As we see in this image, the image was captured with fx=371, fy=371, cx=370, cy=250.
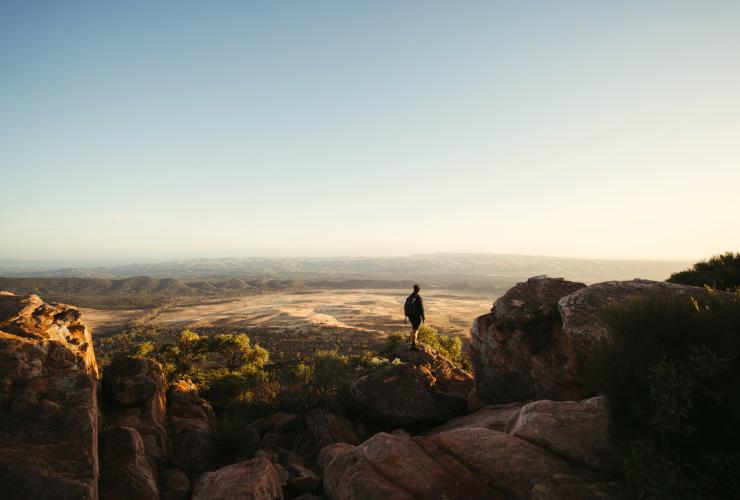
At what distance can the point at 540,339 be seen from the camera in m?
11.7

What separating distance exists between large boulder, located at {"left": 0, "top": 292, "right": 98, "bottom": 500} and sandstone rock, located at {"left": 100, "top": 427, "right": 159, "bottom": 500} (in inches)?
16.7

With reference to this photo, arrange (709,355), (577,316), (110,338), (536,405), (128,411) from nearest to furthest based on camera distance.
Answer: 1. (709,355)
2. (536,405)
3. (128,411)
4. (577,316)
5. (110,338)

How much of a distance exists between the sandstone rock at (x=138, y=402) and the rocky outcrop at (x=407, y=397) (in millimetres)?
5379

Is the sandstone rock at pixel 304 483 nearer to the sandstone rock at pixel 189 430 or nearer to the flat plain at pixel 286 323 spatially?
the sandstone rock at pixel 189 430

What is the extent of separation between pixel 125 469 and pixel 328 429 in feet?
16.7

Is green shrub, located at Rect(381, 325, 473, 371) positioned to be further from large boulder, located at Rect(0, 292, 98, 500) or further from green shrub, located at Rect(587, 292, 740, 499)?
green shrub, located at Rect(587, 292, 740, 499)

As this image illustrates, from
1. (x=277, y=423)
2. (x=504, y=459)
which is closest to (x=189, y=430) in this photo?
(x=277, y=423)

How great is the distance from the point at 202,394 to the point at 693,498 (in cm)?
1335

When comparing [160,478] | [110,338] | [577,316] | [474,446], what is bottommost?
[110,338]

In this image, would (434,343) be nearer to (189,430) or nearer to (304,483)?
(189,430)

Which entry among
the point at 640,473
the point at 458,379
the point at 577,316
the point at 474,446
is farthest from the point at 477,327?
the point at 640,473

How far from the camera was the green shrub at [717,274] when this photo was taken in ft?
43.2

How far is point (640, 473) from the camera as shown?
450 cm

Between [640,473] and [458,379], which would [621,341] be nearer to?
[640,473]
